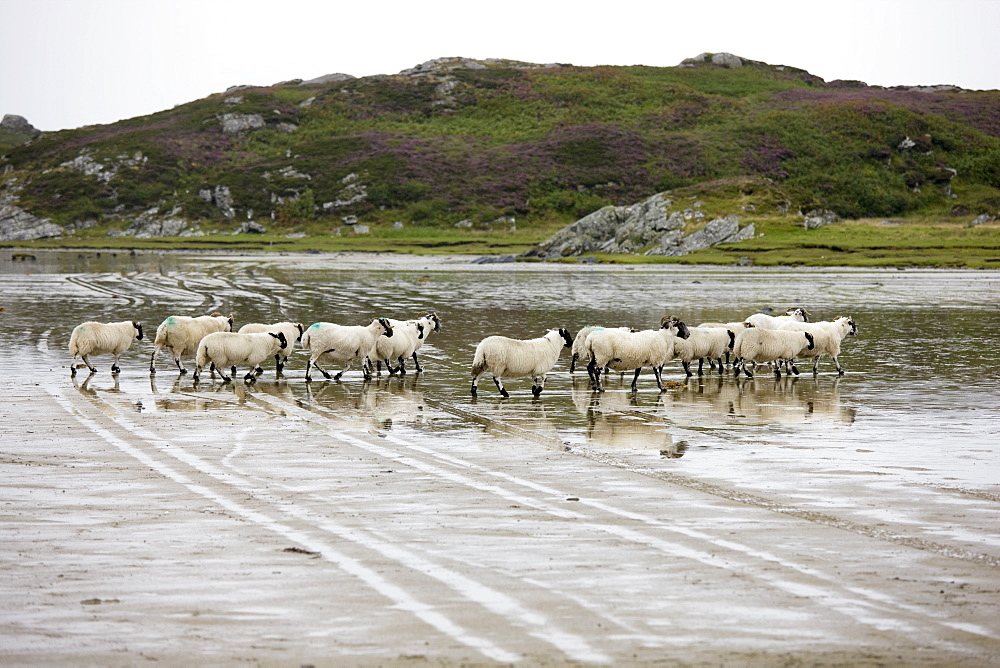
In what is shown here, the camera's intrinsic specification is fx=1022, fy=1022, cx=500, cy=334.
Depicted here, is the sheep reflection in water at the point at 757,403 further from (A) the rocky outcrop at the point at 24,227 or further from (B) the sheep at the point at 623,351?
(A) the rocky outcrop at the point at 24,227

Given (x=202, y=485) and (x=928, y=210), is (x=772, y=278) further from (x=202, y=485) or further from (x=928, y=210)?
(x=928, y=210)

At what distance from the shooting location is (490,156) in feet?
463

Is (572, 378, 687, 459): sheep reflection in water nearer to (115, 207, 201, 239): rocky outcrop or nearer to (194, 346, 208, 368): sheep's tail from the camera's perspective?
(194, 346, 208, 368): sheep's tail

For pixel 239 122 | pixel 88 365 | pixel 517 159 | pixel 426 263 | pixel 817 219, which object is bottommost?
pixel 88 365

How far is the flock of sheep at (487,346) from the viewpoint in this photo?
21875mm

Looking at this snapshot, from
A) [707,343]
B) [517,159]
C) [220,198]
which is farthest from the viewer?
[517,159]

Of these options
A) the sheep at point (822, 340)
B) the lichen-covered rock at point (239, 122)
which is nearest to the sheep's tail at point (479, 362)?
the sheep at point (822, 340)

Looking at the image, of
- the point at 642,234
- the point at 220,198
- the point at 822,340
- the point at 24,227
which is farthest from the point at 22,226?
the point at 822,340

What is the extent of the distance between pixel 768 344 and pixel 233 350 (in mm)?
12559

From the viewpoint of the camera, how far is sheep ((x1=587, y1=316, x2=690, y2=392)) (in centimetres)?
2225

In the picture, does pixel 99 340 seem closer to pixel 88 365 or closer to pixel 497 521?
pixel 88 365

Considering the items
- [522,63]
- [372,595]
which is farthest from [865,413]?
[522,63]

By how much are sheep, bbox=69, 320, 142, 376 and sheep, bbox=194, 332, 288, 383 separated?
270cm

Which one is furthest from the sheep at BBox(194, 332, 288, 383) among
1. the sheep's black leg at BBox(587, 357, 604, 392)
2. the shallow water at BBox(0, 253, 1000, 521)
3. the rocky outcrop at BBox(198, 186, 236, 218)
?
the rocky outcrop at BBox(198, 186, 236, 218)
